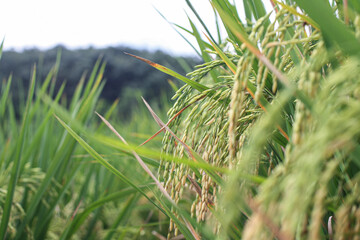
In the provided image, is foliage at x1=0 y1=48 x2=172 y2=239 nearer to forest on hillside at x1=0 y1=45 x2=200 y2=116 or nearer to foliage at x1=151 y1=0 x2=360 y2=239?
foliage at x1=151 y1=0 x2=360 y2=239

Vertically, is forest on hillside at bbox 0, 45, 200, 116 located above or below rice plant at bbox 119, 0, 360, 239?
above

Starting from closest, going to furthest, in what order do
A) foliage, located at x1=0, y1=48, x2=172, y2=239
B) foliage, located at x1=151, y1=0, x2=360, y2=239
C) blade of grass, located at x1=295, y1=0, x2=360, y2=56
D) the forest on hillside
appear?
foliage, located at x1=151, y1=0, x2=360, y2=239 → blade of grass, located at x1=295, y1=0, x2=360, y2=56 → foliage, located at x1=0, y1=48, x2=172, y2=239 → the forest on hillside

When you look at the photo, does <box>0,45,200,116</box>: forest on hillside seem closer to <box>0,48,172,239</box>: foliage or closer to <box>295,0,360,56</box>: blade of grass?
<box>0,48,172,239</box>: foliage

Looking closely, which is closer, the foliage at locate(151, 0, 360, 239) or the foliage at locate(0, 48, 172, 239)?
the foliage at locate(151, 0, 360, 239)

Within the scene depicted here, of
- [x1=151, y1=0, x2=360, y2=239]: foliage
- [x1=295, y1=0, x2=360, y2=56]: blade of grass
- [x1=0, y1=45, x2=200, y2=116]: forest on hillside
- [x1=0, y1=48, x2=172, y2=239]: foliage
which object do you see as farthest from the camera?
[x1=0, y1=45, x2=200, y2=116]: forest on hillside

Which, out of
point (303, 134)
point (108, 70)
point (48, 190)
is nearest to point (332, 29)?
point (303, 134)

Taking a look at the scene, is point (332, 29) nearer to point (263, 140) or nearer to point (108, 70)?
point (263, 140)

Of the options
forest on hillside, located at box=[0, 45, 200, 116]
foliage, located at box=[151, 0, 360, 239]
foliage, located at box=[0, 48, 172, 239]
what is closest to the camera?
foliage, located at box=[151, 0, 360, 239]

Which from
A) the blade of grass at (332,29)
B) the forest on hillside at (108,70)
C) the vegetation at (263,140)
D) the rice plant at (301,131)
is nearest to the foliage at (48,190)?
the vegetation at (263,140)

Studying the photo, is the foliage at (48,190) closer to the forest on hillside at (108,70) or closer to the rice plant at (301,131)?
the rice plant at (301,131)

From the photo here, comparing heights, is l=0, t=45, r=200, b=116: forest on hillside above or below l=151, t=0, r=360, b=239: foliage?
above

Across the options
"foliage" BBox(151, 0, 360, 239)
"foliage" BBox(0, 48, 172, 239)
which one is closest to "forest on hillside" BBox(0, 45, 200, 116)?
"foliage" BBox(0, 48, 172, 239)

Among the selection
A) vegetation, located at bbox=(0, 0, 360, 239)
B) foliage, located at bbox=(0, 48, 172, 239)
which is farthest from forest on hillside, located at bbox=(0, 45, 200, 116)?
vegetation, located at bbox=(0, 0, 360, 239)

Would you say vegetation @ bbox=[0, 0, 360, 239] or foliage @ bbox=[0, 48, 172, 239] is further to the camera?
foliage @ bbox=[0, 48, 172, 239]
